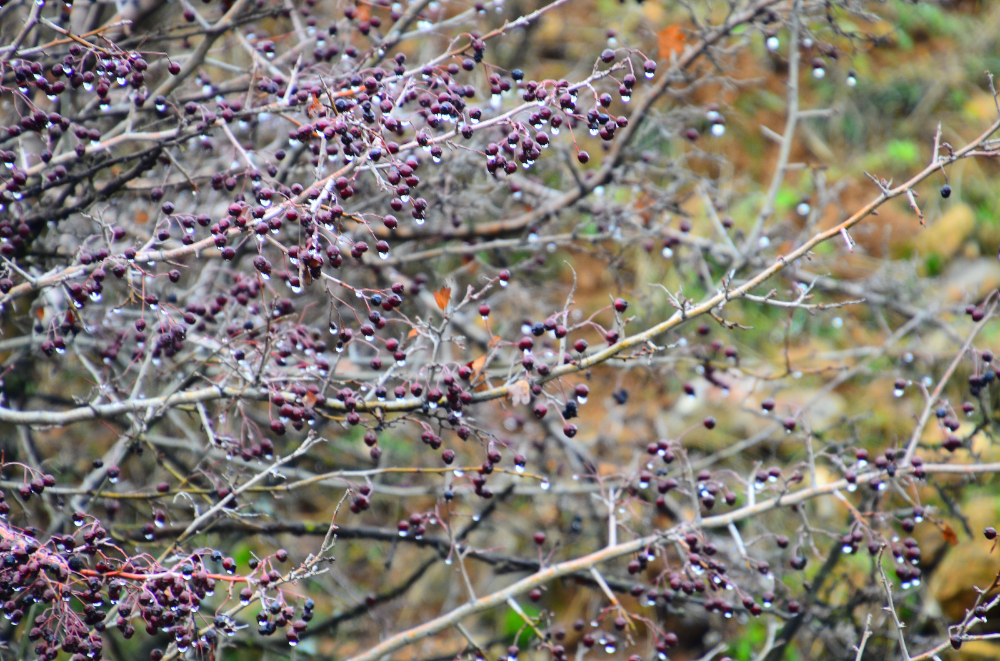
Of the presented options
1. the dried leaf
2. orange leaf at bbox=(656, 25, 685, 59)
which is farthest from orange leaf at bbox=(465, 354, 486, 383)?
orange leaf at bbox=(656, 25, 685, 59)

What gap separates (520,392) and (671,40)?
84.1 inches

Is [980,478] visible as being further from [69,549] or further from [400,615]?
[69,549]

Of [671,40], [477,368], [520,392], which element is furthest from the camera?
[671,40]

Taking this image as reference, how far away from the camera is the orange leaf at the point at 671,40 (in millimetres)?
3699

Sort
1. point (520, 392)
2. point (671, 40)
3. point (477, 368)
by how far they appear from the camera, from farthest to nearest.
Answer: point (671, 40) → point (477, 368) → point (520, 392)

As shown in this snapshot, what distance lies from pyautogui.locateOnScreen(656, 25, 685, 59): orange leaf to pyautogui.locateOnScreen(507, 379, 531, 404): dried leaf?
6.73 feet

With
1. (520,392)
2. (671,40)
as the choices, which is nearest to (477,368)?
(520,392)

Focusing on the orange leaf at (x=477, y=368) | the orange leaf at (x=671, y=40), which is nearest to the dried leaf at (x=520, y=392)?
the orange leaf at (x=477, y=368)

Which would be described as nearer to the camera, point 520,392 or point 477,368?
point 520,392

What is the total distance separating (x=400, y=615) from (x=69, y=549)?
12.7 ft

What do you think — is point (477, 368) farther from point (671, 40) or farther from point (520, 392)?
point (671, 40)

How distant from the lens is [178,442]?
3.89m

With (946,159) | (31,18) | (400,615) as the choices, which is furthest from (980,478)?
(31,18)

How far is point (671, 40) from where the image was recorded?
3.71 meters
